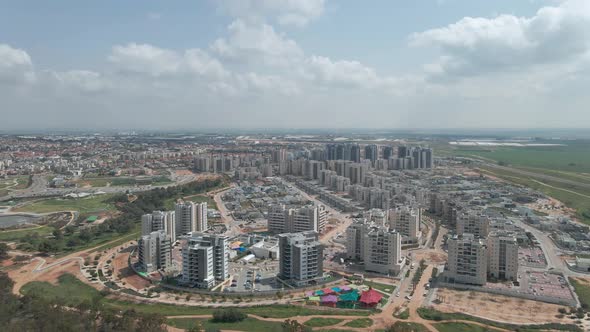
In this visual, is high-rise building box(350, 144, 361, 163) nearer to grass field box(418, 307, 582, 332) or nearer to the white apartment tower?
the white apartment tower

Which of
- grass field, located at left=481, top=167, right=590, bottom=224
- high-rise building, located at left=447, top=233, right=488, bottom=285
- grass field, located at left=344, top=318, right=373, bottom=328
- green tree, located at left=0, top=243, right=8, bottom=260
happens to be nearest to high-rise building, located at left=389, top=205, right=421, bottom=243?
high-rise building, located at left=447, top=233, right=488, bottom=285

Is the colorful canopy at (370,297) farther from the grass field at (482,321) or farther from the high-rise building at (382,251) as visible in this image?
the high-rise building at (382,251)

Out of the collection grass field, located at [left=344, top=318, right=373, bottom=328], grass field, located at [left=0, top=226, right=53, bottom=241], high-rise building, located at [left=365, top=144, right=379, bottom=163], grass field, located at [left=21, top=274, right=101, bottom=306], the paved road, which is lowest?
grass field, located at [left=344, top=318, right=373, bottom=328]

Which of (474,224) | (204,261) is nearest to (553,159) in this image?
(474,224)

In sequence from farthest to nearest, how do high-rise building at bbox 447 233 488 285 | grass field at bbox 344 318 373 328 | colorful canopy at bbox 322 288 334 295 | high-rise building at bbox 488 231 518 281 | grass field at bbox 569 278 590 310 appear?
high-rise building at bbox 488 231 518 281, high-rise building at bbox 447 233 488 285, colorful canopy at bbox 322 288 334 295, grass field at bbox 569 278 590 310, grass field at bbox 344 318 373 328

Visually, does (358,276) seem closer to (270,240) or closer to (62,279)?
(270,240)
